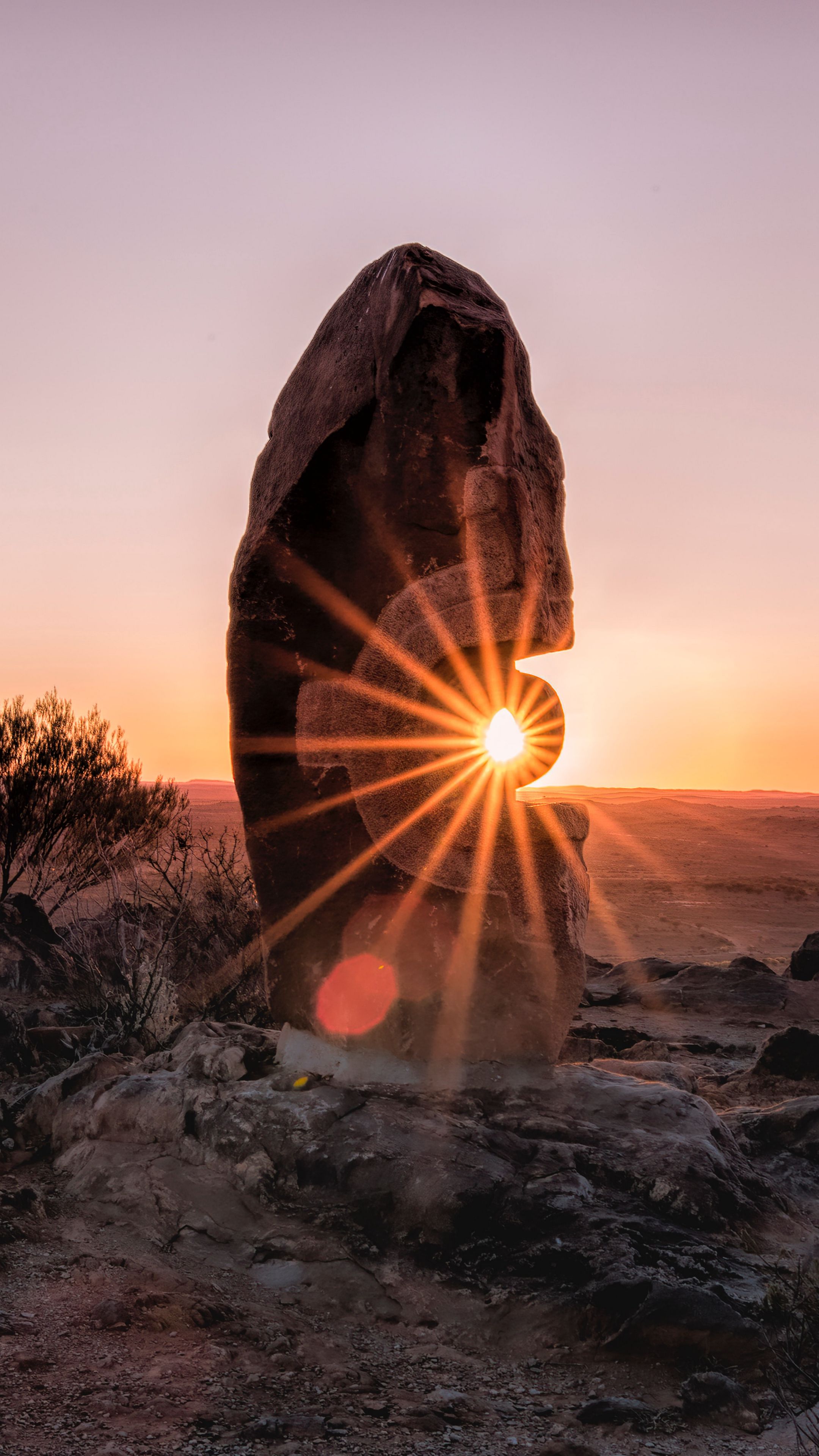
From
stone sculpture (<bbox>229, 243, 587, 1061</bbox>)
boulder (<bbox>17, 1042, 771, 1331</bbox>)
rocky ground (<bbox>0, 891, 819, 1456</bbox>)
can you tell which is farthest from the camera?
stone sculpture (<bbox>229, 243, 587, 1061</bbox>)

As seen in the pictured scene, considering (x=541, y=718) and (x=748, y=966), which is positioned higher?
(x=541, y=718)

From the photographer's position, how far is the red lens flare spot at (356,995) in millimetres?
4008

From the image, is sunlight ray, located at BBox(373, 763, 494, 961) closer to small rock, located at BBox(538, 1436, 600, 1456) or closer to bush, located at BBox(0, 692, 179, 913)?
small rock, located at BBox(538, 1436, 600, 1456)

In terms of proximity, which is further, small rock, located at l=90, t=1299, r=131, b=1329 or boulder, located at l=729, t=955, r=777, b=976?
boulder, located at l=729, t=955, r=777, b=976

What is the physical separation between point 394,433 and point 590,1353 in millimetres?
3241

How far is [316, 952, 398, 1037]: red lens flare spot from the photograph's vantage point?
4008 millimetres

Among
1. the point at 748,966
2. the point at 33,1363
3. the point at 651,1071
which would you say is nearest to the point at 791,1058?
the point at 651,1071

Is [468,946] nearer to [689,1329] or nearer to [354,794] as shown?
[354,794]

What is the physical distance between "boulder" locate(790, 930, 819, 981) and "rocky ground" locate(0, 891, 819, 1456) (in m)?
4.27

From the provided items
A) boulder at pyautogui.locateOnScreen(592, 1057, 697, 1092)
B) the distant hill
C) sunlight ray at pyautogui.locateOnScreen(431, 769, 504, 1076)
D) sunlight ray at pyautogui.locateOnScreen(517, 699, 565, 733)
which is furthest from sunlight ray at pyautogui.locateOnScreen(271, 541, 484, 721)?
the distant hill

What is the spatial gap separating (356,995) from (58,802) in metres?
6.92

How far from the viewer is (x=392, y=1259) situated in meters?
3.21

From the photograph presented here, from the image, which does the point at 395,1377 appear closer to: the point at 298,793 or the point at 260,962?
the point at 298,793

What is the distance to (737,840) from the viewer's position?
82.5 ft
